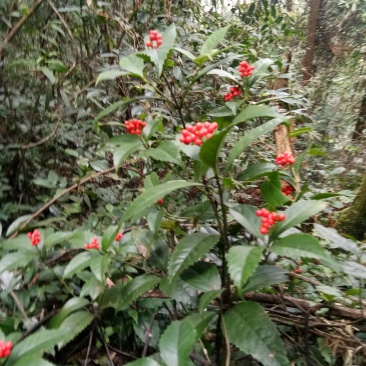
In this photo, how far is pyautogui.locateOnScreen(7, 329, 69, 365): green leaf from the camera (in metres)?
0.69

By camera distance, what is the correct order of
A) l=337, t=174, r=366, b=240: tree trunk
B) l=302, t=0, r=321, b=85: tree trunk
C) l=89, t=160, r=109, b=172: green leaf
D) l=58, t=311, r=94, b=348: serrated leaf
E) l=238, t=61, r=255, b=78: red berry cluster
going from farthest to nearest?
l=302, t=0, r=321, b=85: tree trunk → l=337, t=174, r=366, b=240: tree trunk → l=89, t=160, r=109, b=172: green leaf → l=238, t=61, r=255, b=78: red berry cluster → l=58, t=311, r=94, b=348: serrated leaf

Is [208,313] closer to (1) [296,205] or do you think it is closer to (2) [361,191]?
(1) [296,205]

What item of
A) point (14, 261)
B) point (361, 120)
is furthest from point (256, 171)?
point (361, 120)

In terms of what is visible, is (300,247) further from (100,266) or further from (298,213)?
(100,266)

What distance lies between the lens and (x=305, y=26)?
20.9ft

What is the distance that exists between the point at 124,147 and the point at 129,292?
0.42 meters

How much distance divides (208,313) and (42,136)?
1.92m

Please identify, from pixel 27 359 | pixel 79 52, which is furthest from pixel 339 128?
pixel 27 359

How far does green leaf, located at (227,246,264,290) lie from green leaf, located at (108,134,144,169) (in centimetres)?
43

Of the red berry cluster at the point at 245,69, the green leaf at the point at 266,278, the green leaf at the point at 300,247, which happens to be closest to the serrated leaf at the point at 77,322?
the green leaf at the point at 266,278

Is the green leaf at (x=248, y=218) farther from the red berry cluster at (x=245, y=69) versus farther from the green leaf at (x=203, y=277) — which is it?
the red berry cluster at (x=245, y=69)

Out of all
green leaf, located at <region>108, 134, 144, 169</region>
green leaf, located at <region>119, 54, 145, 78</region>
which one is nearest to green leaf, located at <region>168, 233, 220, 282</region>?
green leaf, located at <region>108, 134, 144, 169</region>

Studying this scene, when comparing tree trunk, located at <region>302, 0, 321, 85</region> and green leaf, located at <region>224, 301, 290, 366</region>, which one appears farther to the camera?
tree trunk, located at <region>302, 0, 321, 85</region>

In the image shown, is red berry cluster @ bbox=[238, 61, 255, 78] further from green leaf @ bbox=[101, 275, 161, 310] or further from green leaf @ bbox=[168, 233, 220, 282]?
green leaf @ bbox=[101, 275, 161, 310]
